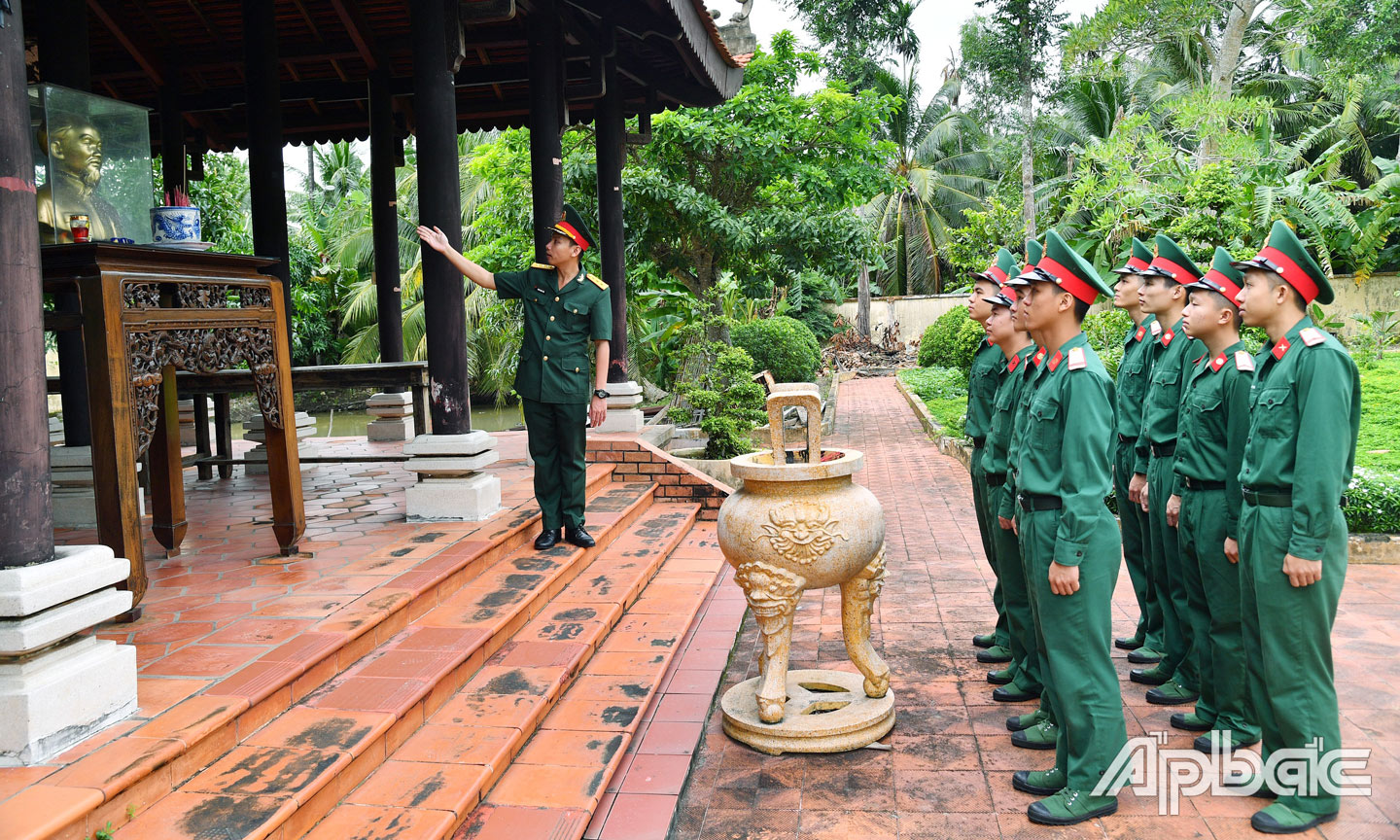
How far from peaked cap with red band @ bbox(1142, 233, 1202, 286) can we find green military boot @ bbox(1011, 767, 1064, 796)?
2388mm

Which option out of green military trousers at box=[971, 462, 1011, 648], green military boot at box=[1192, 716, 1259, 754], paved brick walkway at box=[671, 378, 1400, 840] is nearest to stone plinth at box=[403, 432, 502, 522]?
paved brick walkway at box=[671, 378, 1400, 840]

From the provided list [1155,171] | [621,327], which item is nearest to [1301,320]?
[621,327]

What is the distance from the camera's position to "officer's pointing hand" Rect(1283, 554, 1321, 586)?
9.86ft

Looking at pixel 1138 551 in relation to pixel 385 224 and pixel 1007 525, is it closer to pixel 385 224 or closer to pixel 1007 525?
pixel 1007 525

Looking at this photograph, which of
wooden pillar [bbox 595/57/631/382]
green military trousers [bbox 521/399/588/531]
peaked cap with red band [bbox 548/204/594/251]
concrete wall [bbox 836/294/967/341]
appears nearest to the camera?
peaked cap with red band [bbox 548/204/594/251]

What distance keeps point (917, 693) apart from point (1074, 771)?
1168 millimetres

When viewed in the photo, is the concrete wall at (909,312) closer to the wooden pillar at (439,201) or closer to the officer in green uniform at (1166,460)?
the wooden pillar at (439,201)

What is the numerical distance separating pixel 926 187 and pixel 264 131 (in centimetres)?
2540

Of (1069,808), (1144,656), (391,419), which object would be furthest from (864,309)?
(1069,808)

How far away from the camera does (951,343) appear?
20031mm

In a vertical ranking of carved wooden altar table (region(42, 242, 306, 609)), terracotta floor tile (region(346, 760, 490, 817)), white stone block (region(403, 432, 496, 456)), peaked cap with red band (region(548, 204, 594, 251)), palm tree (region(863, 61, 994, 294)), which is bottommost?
terracotta floor tile (region(346, 760, 490, 817))

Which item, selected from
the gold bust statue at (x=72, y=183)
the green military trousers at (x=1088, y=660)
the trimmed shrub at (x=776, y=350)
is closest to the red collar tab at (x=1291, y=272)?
the green military trousers at (x=1088, y=660)

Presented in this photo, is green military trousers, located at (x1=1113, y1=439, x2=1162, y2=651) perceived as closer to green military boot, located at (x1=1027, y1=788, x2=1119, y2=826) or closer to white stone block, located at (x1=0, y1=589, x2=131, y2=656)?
green military boot, located at (x1=1027, y1=788, x2=1119, y2=826)

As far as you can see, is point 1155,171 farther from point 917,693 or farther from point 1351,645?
point 917,693
